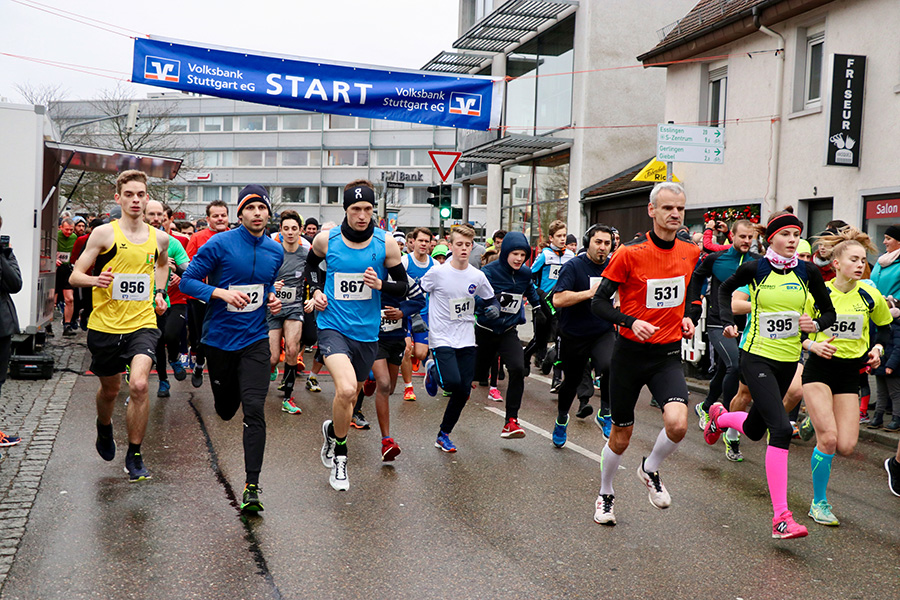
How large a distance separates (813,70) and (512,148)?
42.1 ft

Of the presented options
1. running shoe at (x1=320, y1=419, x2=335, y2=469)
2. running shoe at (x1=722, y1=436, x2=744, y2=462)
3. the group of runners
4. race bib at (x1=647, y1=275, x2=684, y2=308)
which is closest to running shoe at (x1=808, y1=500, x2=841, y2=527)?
the group of runners

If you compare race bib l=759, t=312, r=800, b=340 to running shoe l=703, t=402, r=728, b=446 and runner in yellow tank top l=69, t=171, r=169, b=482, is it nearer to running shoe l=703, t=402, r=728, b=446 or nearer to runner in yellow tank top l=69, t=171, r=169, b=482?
running shoe l=703, t=402, r=728, b=446

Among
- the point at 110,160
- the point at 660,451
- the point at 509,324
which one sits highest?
the point at 110,160

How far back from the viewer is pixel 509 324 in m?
8.43

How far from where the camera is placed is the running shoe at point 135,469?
20.6 ft

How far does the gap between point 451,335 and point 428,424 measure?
5.41 ft

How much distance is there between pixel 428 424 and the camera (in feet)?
29.7

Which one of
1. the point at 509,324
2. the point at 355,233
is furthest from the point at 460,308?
the point at 355,233

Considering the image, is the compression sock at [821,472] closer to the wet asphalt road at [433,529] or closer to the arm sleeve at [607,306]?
the wet asphalt road at [433,529]

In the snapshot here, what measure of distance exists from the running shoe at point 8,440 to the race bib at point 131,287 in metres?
1.90

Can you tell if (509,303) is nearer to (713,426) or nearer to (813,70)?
(713,426)

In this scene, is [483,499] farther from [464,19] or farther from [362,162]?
[362,162]

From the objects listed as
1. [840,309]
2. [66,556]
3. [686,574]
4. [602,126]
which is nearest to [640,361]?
[686,574]

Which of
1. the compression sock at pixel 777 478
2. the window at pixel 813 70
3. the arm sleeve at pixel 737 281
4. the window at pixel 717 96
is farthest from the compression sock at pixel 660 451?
the window at pixel 717 96
